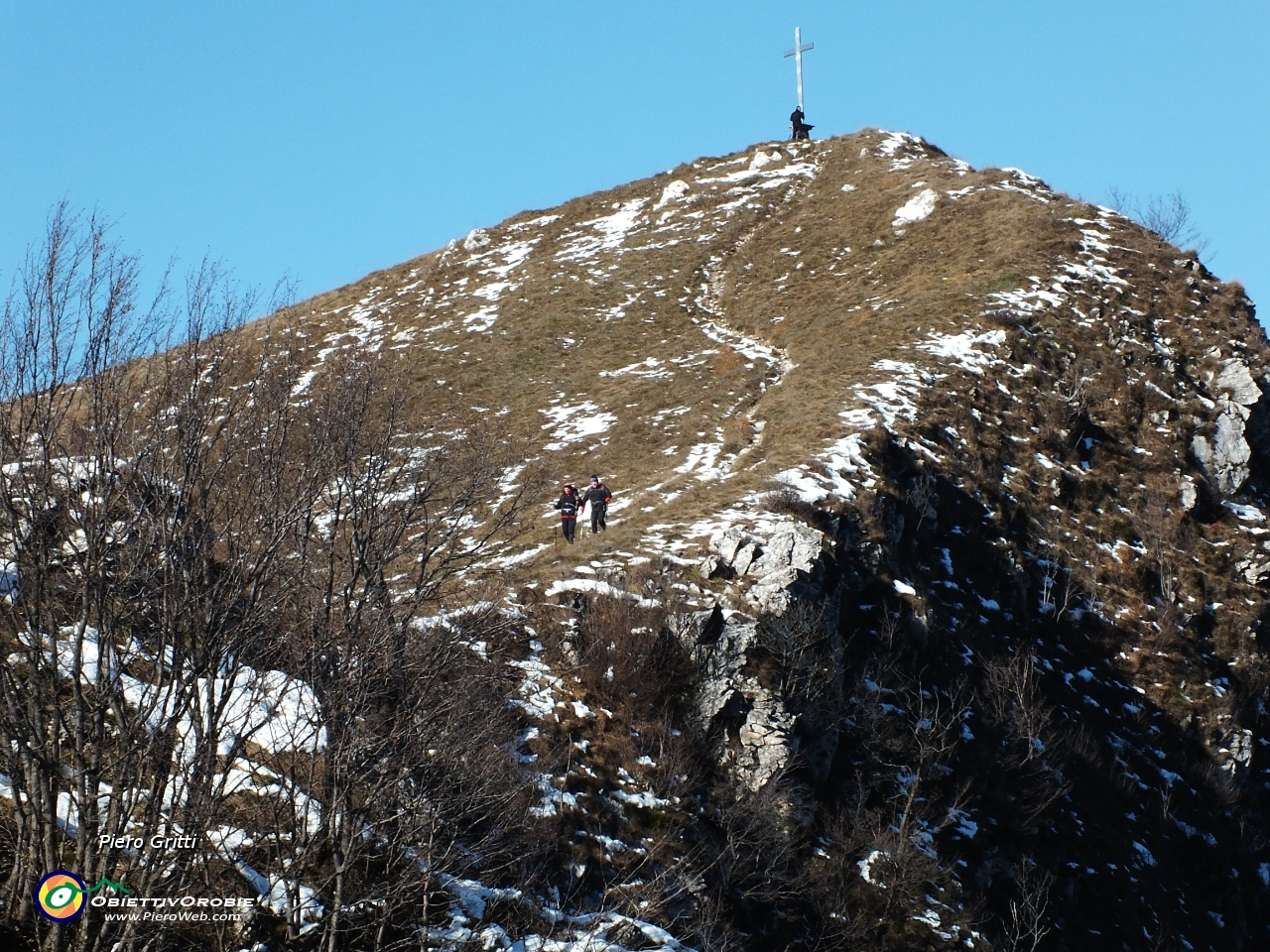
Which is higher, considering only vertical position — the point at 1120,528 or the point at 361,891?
the point at 1120,528

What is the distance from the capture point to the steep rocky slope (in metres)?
20.1

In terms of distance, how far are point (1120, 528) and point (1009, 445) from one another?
432 cm

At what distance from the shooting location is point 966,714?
26406 mm

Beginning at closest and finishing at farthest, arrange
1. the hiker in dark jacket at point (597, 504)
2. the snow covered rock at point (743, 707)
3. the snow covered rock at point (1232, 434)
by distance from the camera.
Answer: the snow covered rock at point (743, 707) → the hiker in dark jacket at point (597, 504) → the snow covered rock at point (1232, 434)

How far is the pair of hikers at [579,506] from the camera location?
28.9m

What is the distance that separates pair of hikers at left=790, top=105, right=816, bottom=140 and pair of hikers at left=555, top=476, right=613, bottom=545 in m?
49.0

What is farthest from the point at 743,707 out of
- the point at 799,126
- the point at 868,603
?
the point at 799,126

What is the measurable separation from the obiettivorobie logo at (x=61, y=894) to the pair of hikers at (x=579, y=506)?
17721 millimetres

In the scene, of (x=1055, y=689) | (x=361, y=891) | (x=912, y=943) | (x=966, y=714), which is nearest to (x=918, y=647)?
(x=966, y=714)

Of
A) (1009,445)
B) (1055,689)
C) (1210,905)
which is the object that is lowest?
(1210,905)

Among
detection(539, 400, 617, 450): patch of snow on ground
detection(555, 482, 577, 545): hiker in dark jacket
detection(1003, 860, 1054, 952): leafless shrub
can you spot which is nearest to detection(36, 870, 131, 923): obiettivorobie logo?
detection(1003, 860, 1054, 952): leafless shrub

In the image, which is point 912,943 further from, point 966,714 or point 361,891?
point 361,891

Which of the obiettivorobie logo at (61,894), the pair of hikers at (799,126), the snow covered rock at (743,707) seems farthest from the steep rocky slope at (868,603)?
the pair of hikers at (799,126)

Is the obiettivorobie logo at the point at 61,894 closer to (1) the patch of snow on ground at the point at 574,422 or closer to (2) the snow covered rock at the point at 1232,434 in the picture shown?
(1) the patch of snow on ground at the point at 574,422
